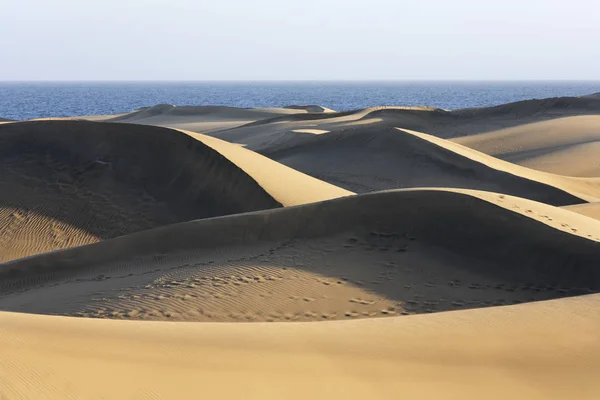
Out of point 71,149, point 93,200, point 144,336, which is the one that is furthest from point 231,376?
point 71,149

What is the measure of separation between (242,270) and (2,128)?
703cm

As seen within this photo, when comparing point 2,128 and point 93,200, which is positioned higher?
point 2,128

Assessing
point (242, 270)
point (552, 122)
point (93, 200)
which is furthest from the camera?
point (552, 122)

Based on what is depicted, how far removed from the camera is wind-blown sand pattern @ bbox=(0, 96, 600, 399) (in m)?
3.34

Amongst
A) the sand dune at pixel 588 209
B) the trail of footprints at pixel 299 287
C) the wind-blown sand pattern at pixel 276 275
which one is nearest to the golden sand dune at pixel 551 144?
the wind-blown sand pattern at pixel 276 275

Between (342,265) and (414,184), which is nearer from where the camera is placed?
(342,265)

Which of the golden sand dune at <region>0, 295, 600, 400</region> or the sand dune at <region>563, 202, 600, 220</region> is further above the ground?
the golden sand dune at <region>0, 295, 600, 400</region>

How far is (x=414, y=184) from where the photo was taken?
47.1 ft

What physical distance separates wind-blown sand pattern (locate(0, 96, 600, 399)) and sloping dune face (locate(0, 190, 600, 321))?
0.02m

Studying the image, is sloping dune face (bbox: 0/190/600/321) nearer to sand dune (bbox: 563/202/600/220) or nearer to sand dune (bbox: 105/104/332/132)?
sand dune (bbox: 563/202/600/220)

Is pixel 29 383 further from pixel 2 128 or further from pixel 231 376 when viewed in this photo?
pixel 2 128

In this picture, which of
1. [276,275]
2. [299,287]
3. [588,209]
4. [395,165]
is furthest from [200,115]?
[299,287]

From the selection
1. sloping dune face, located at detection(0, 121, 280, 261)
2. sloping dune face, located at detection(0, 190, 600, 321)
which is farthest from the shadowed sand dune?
sloping dune face, located at detection(0, 190, 600, 321)

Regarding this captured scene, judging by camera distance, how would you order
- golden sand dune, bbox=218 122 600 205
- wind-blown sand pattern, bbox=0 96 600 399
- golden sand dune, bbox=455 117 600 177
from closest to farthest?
wind-blown sand pattern, bbox=0 96 600 399 → golden sand dune, bbox=218 122 600 205 → golden sand dune, bbox=455 117 600 177
